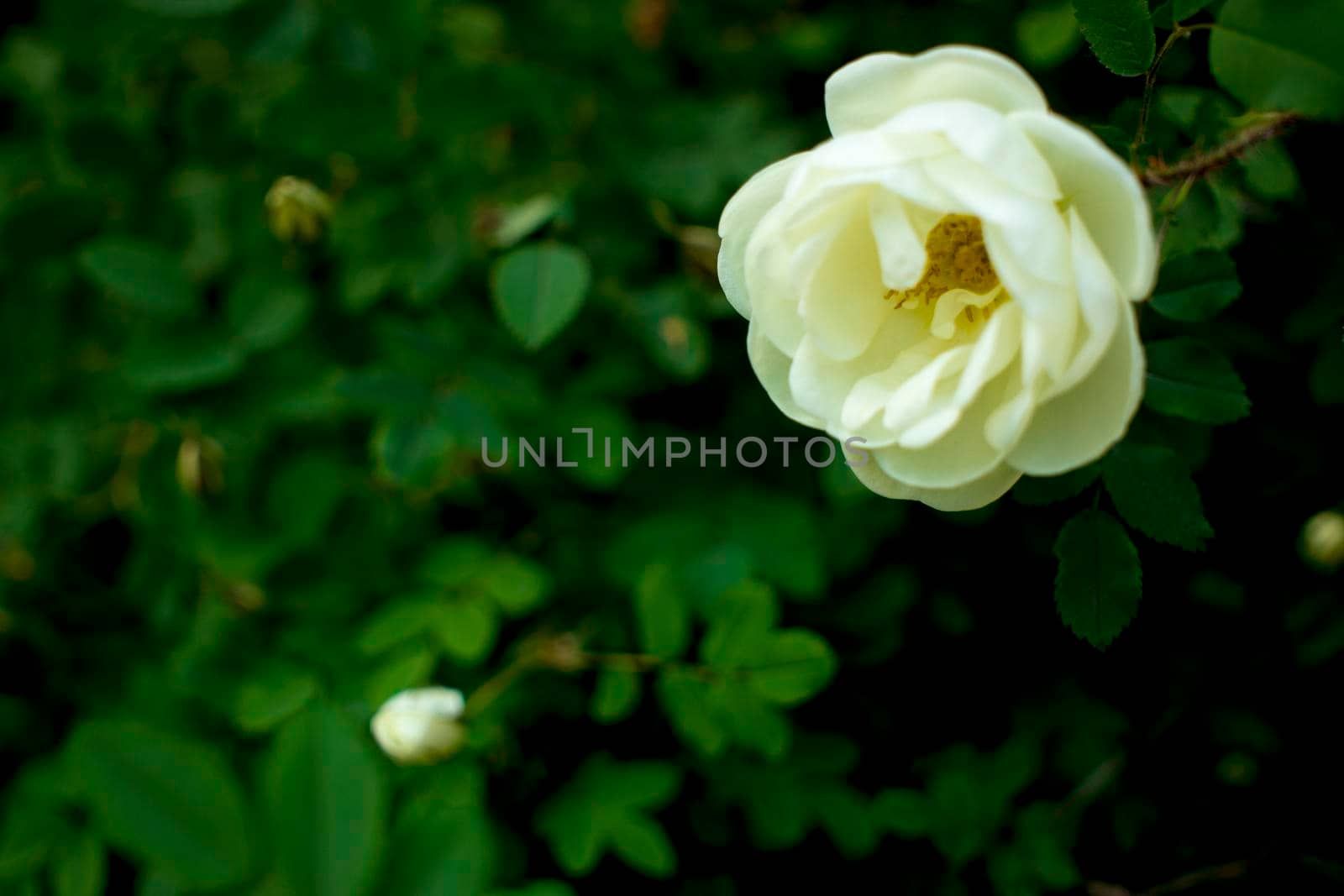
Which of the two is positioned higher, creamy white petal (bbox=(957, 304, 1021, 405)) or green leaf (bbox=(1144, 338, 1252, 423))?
creamy white petal (bbox=(957, 304, 1021, 405))

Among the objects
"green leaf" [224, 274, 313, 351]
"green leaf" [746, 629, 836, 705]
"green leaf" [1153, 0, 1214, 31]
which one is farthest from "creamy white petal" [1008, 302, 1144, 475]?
"green leaf" [224, 274, 313, 351]

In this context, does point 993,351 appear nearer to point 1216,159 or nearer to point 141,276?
point 1216,159

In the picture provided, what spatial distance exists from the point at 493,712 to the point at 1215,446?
2.85ft

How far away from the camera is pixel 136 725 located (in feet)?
2.61

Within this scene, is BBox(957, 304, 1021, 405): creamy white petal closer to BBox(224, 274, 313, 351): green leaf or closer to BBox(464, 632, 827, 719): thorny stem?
BBox(464, 632, 827, 719): thorny stem

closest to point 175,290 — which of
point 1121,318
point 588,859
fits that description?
point 588,859

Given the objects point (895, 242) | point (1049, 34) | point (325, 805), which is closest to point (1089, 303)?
point (895, 242)

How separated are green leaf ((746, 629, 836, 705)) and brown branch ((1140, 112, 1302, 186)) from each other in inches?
20.8

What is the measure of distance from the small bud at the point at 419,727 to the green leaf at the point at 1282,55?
34.6 inches

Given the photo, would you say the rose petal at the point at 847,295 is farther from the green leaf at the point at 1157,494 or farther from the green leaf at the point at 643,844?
the green leaf at the point at 643,844

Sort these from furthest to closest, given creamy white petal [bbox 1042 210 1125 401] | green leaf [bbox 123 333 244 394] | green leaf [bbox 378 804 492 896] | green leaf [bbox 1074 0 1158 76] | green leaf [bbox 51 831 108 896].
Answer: green leaf [bbox 123 333 244 394] < green leaf [bbox 51 831 108 896] < green leaf [bbox 378 804 492 896] < green leaf [bbox 1074 0 1158 76] < creamy white petal [bbox 1042 210 1125 401]

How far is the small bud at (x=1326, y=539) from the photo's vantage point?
3.14ft

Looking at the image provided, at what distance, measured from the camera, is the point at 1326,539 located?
0.96m

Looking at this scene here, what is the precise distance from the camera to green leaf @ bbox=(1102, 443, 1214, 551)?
64cm
